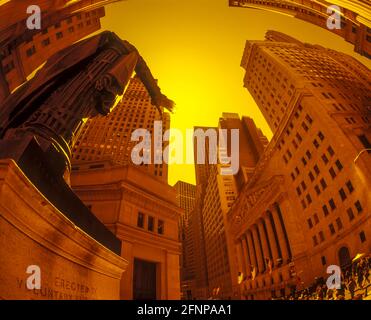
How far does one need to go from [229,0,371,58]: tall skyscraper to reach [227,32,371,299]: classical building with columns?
9897 mm

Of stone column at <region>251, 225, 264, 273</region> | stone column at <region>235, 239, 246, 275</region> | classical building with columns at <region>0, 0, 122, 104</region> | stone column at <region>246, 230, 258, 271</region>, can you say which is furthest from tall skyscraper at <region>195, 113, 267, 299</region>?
classical building with columns at <region>0, 0, 122, 104</region>

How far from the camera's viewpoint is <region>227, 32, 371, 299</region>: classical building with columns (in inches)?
1177

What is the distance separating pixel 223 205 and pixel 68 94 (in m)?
86.1

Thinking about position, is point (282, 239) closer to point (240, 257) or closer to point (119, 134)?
point (240, 257)

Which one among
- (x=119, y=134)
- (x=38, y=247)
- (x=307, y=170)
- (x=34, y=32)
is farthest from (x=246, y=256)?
(x=38, y=247)

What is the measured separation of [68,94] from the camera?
21.4ft

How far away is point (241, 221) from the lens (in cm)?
6806

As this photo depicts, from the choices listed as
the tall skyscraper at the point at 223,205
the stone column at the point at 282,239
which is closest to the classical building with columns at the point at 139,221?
the stone column at the point at 282,239

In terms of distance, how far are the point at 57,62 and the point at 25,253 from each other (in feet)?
20.4

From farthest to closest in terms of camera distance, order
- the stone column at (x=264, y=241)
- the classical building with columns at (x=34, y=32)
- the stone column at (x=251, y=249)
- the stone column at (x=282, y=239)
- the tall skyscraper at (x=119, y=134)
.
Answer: the stone column at (x=251, y=249)
the stone column at (x=264, y=241)
the tall skyscraper at (x=119, y=134)
the stone column at (x=282, y=239)
the classical building with columns at (x=34, y=32)

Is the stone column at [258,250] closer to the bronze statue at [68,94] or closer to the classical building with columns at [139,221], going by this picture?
the classical building with columns at [139,221]

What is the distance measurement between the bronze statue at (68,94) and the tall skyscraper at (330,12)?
9.84 m

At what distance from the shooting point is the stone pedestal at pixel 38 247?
3.11m
